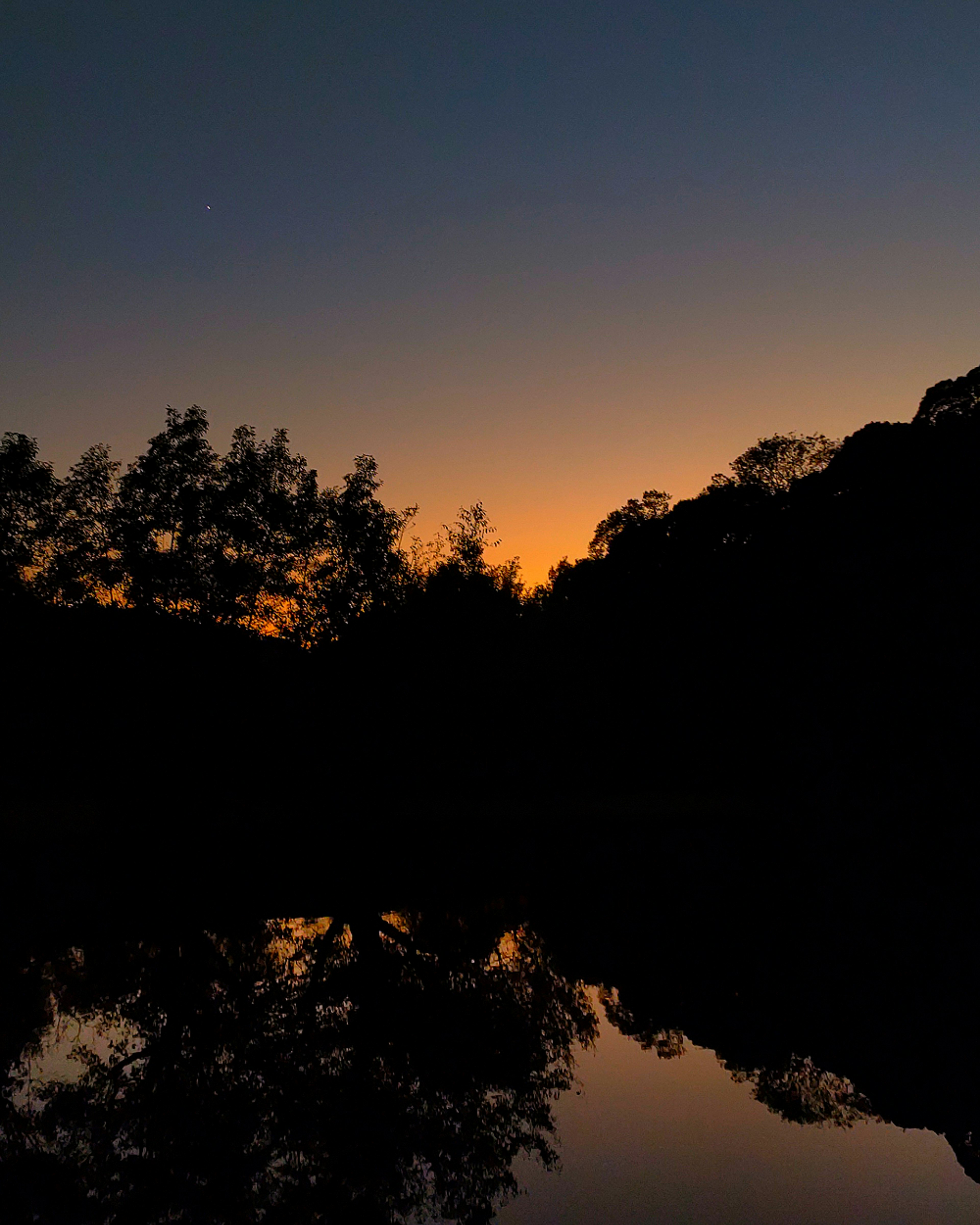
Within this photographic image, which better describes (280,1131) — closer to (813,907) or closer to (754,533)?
(813,907)

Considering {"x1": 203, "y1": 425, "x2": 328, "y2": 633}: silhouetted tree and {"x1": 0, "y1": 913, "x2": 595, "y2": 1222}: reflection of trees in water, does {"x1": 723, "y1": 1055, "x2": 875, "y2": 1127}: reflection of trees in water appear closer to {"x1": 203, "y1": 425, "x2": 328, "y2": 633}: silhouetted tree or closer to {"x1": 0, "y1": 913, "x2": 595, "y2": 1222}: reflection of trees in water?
{"x1": 0, "y1": 913, "x2": 595, "y2": 1222}: reflection of trees in water

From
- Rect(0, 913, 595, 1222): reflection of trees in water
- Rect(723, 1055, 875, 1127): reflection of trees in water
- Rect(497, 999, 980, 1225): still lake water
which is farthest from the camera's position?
Rect(723, 1055, 875, 1127): reflection of trees in water

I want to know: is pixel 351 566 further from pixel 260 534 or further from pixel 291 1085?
pixel 291 1085

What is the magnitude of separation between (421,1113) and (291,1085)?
1.56 meters

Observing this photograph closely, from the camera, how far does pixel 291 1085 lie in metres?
10.2

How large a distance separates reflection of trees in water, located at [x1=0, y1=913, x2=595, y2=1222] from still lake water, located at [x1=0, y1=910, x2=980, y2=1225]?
3 centimetres

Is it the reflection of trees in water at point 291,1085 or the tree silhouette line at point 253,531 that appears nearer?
the reflection of trees in water at point 291,1085

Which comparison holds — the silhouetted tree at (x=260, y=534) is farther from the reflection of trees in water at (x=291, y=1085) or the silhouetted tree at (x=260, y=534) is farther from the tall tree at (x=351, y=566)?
the reflection of trees in water at (x=291, y=1085)

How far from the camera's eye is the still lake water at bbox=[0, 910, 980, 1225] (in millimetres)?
7641

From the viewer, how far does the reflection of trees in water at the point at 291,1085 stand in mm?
7758

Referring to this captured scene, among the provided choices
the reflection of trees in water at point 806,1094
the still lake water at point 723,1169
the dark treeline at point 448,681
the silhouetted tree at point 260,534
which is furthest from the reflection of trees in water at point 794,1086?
the silhouetted tree at point 260,534

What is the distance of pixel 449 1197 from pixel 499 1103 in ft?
8.08

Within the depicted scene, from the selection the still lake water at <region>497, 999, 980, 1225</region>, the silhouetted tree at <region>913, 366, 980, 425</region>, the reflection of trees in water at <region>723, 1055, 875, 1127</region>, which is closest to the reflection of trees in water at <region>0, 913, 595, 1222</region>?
the still lake water at <region>497, 999, 980, 1225</region>

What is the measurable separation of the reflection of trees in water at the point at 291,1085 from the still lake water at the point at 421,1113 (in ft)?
0.10
